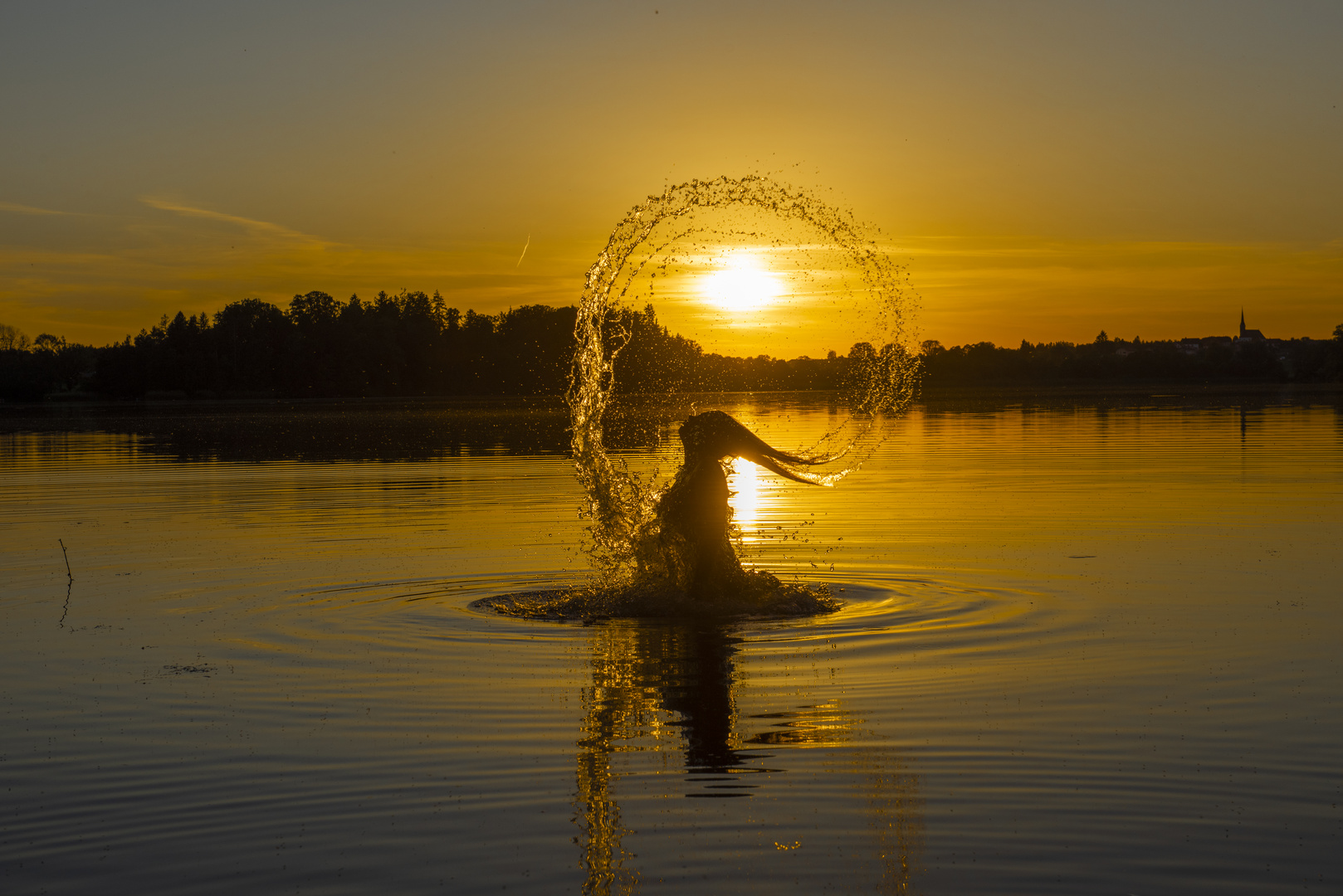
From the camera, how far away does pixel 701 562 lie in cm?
1766

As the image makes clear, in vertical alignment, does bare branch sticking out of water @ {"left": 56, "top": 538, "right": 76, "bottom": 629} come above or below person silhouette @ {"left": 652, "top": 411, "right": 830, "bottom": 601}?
below

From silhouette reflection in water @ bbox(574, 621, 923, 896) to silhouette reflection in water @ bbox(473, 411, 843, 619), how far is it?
2.35 m

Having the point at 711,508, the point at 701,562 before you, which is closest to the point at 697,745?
the point at 701,562

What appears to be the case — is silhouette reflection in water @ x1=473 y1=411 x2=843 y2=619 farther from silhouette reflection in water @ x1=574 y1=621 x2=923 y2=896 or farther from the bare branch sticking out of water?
the bare branch sticking out of water

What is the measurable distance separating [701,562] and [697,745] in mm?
6949

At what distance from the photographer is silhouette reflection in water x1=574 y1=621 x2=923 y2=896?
8.37 m

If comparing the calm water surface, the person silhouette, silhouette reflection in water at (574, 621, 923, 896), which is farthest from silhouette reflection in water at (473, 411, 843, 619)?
silhouette reflection in water at (574, 621, 923, 896)

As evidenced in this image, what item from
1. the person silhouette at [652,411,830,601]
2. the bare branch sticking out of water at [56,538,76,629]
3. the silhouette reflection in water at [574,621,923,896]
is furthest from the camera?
the person silhouette at [652,411,830,601]

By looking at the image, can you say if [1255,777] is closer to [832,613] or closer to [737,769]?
[737,769]

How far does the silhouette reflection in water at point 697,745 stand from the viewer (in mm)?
8367

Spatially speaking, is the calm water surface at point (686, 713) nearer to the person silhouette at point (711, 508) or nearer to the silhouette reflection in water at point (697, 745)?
the silhouette reflection in water at point (697, 745)

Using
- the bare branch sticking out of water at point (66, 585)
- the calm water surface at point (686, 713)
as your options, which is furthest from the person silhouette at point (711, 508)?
the bare branch sticking out of water at point (66, 585)

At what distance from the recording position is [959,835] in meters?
8.55

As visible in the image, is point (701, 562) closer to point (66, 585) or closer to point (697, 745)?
point (697, 745)
